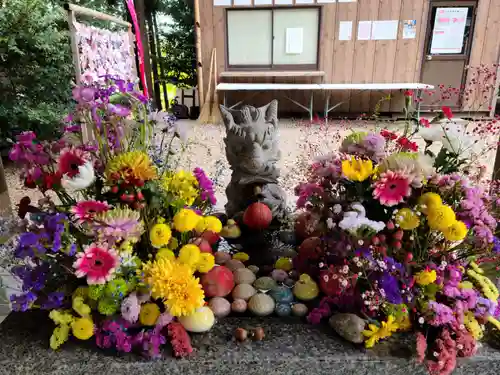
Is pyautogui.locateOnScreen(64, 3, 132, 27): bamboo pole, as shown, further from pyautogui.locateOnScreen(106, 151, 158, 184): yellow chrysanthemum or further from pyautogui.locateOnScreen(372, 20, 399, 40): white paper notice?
pyautogui.locateOnScreen(372, 20, 399, 40): white paper notice

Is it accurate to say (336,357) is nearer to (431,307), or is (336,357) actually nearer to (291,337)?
(291,337)

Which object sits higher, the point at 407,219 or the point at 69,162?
the point at 69,162

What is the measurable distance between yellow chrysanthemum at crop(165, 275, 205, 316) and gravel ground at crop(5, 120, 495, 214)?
19.0 inches

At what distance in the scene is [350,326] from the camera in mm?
1031

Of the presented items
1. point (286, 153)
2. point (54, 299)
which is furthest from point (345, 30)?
point (54, 299)

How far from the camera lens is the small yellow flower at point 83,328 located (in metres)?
1.02

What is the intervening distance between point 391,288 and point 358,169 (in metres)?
0.31

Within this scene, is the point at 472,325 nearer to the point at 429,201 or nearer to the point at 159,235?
the point at 429,201

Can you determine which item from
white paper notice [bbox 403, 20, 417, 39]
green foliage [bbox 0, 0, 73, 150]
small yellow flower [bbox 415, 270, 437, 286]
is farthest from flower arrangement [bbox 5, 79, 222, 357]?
white paper notice [bbox 403, 20, 417, 39]

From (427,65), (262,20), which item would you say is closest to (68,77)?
(262,20)

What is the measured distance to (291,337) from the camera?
1.06 m

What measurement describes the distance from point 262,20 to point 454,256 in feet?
19.5

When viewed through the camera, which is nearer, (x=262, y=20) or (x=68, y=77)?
(x=68, y=77)

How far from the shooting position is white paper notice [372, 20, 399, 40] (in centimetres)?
620
